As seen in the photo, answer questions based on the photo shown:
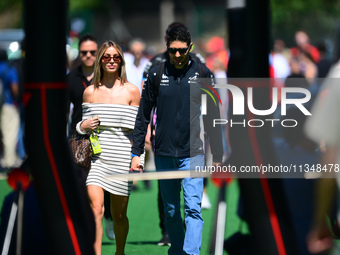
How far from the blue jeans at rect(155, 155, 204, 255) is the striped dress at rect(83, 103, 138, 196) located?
0.29m

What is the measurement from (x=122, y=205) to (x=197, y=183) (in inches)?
25.3

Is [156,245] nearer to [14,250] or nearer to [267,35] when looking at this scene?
[14,250]

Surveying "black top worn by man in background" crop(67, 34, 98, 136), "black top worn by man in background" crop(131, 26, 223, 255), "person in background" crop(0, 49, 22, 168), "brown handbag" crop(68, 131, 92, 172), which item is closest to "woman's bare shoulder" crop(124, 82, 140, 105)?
"black top worn by man in background" crop(131, 26, 223, 255)

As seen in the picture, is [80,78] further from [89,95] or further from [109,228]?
[109,228]

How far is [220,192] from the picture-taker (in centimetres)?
501

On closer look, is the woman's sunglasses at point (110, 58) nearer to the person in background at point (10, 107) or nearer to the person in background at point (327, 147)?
the person in background at point (327, 147)

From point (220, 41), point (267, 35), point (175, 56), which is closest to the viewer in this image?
point (267, 35)

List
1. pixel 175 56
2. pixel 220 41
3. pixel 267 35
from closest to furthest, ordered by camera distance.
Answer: pixel 267 35, pixel 175 56, pixel 220 41

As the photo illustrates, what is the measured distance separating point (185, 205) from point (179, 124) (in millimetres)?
640

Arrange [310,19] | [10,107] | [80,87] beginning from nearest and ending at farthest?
[80,87], [10,107], [310,19]

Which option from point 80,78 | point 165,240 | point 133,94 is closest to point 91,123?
point 133,94

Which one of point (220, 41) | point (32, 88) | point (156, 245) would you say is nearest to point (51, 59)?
point (32, 88)

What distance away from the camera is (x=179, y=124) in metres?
5.83

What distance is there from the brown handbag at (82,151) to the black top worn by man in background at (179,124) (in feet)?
1.45
